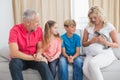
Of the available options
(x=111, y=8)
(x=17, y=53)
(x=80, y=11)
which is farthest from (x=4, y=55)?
(x=111, y=8)

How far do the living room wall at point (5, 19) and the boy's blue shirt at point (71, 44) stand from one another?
113cm

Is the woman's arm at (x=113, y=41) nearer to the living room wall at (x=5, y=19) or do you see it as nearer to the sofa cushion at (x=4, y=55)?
the sofa cushion at (x=4, y=55)

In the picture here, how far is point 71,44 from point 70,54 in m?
0.13

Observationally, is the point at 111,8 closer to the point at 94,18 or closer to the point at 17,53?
the point at 94,18

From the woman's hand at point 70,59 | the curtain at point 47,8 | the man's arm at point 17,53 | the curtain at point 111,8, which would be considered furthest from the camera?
the curtain at point 47,8

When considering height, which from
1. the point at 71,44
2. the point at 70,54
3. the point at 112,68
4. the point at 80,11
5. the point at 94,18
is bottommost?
the point at 112,68

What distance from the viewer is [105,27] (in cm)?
269

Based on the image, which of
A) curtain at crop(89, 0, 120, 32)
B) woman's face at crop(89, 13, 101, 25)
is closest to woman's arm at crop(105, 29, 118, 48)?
woman's face at crop(89, 13, 101, 25)

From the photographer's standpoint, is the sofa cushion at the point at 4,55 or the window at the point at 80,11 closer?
the sofa cushion at the point at 4,55

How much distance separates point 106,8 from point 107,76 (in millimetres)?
1755

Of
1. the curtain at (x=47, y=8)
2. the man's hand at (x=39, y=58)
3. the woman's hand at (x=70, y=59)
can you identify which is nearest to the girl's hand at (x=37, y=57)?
the man's hand at (x=39, y=58)

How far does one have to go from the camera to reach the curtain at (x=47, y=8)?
398 centimetres

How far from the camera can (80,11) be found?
13.4 ft

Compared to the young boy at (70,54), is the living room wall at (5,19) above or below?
above
